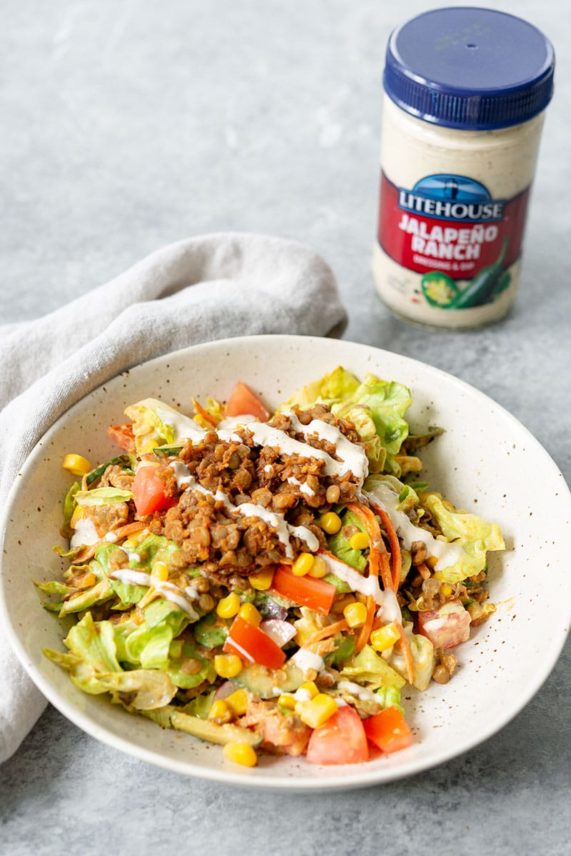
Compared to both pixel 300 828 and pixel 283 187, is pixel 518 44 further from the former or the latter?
pixel 300 828

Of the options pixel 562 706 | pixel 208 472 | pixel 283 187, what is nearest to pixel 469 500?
pixel 562 706

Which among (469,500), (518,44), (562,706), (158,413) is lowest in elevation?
(562,706)

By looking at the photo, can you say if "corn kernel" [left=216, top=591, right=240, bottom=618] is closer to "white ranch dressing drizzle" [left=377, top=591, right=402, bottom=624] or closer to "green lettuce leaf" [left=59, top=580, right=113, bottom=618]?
"green lettuce leaf" [left=59, top=580, right=113, bottom=618]

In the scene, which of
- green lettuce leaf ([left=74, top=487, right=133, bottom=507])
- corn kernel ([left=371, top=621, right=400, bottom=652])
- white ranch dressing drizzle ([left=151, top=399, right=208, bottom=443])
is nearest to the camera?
corn kernel ([left=371, top=621, right=400, bottom=652])

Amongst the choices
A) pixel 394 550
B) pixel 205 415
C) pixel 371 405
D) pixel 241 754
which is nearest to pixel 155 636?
pixel 241 754

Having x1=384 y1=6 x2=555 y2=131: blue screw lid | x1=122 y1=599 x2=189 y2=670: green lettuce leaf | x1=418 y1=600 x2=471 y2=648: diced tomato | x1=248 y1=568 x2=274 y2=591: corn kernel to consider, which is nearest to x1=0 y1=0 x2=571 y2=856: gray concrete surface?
x1=418 y1=600 x2=471 y2=648: diced tomato

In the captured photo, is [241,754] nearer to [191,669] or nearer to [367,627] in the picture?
[191,669]
